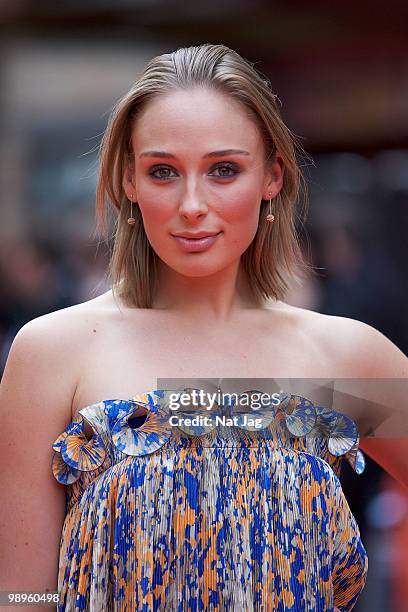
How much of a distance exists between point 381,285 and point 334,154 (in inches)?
16.3

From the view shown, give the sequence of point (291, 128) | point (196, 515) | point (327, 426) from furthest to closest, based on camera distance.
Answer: point (291, 128), point (327, 426), point (196, 515)

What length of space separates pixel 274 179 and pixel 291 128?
840 millimetres

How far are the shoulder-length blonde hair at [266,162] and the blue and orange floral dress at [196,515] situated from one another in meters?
0.29

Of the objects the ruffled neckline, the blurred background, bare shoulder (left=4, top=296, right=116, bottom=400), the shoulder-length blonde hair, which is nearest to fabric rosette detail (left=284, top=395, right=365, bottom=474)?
the ruffled neckline

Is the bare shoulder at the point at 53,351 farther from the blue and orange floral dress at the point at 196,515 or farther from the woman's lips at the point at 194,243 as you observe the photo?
the woman's lips at the point at 194,243

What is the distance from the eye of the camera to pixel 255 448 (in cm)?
172

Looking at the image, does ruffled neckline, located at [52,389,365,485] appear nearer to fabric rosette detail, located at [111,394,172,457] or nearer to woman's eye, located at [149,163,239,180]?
fabric rosette detail, located at [111,394,172,457]

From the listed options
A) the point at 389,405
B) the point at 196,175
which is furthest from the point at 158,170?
the point at 389,405

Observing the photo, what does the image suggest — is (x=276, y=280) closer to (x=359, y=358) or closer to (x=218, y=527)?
(x=359, y=358)

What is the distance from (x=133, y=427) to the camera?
1.71 meters

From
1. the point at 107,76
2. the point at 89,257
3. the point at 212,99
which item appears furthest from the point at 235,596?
the point at 107,76

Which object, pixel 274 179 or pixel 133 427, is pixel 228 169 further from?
pixel 133 427

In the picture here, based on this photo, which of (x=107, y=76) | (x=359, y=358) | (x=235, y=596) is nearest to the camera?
(x=235, y=596)

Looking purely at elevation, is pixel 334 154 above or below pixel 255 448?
above
